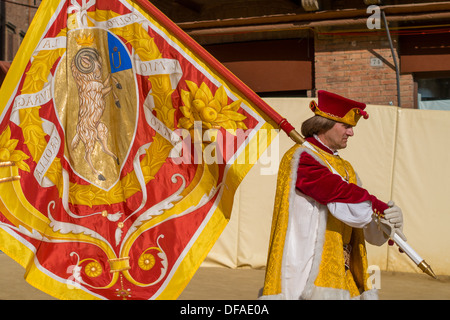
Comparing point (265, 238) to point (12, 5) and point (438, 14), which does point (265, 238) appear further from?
point (12, 5)

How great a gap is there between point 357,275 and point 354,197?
1.94ft

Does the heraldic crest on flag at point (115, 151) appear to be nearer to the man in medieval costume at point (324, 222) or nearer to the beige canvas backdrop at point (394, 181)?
the man in medieval costume at point (324, 222)

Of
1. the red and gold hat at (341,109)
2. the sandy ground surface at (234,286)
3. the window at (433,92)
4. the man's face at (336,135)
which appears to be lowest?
the sandy ground surface at (234,286)

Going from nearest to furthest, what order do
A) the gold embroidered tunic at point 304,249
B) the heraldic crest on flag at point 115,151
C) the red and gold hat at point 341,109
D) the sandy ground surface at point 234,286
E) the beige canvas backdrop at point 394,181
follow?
1. the gold embroidered tunic at point 304,249
2. the red and gold hat at point 341,109
3. the heraldic crest on flag at point 115,151
4. the sandy ground surface at point 234,286
5. the beige canvas backdrop at point 394,181

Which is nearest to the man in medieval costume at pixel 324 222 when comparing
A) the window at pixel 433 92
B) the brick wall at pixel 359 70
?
the brick wall at pixel 359 70

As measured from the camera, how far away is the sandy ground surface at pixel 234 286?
25.0 feet

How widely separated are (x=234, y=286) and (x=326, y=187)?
4.58 metres

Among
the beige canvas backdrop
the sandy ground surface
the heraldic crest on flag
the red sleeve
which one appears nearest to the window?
the beige canvas backdrop

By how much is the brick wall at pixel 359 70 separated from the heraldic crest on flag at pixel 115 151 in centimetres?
686

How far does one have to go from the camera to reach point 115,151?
16.5 ft

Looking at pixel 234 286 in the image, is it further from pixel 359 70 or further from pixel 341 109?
pixel 359 70

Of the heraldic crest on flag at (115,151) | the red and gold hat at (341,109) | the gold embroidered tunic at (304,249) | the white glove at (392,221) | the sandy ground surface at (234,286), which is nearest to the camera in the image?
the white glove at (392,221)
